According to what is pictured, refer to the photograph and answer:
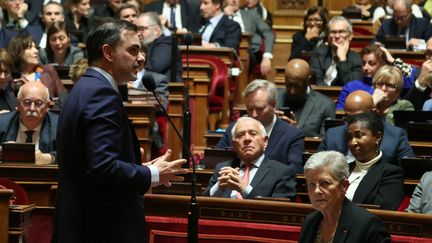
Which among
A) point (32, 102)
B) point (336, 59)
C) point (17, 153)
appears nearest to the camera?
point (17, 153)

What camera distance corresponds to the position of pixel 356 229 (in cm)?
394

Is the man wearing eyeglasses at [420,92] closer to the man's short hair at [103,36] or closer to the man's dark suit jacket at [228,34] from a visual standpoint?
the man's dark suit jacket at [228,34]

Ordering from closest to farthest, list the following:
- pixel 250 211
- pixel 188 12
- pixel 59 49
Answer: pixel 250 211, pixel 59 49, pixel 188 12

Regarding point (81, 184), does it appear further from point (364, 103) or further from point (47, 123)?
point (364, 103)

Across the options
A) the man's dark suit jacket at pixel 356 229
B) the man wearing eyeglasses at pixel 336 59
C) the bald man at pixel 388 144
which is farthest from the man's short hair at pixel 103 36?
the man wearing eyeglasses at pixel 336 59

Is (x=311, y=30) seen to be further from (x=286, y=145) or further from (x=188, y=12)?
(x=286, y=145)

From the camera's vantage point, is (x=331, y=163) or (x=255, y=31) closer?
(x=331, y=163)

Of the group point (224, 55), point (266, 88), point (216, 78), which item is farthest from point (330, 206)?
point (224, 55)

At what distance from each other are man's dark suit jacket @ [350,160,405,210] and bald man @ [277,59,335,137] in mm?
1561

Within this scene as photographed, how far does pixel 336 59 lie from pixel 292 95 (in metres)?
1.55

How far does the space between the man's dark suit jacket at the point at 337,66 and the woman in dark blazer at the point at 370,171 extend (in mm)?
2816

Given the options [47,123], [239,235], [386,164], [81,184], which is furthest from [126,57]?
[47,123]

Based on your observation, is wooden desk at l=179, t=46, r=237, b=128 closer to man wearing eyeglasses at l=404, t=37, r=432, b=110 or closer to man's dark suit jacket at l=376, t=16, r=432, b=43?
man's dark suit jacket at l=376, t=16, r=432, b=43

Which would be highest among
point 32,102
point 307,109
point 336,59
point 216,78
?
point 32,102
